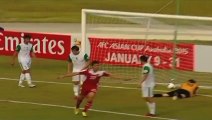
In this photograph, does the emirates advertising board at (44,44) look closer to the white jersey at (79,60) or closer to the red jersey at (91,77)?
the white jersey at (79,60)

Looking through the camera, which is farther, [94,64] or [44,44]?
[44,44]

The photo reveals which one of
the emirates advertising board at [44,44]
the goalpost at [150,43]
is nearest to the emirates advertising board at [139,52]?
the goalpost at [150,43]

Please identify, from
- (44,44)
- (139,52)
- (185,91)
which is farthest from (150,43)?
(44,44)

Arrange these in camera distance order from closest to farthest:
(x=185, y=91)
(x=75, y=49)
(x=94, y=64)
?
(x=94, y=64) → (x=75, y=49) → (x=185, y=91)

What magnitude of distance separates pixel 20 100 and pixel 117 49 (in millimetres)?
5816

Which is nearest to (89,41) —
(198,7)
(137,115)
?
(137,115)

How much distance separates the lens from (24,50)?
76.9 ft

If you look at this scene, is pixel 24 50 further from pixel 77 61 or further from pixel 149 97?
pixel 149 97

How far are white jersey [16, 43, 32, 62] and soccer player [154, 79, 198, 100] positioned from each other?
5.25 metres

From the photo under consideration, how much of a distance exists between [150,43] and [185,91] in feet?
12.0

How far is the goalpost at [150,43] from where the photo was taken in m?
24.3

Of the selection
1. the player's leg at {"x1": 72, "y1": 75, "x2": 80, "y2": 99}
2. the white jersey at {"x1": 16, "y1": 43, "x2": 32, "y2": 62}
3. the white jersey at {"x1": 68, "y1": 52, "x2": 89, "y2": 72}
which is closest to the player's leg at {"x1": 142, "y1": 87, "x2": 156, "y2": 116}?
the white jersey at {"x1": 68, "y1": 52, "x2": 89, "y2": 72}

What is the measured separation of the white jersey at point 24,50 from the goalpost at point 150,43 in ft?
7.35

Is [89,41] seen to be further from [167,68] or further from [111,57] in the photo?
[167,68]
